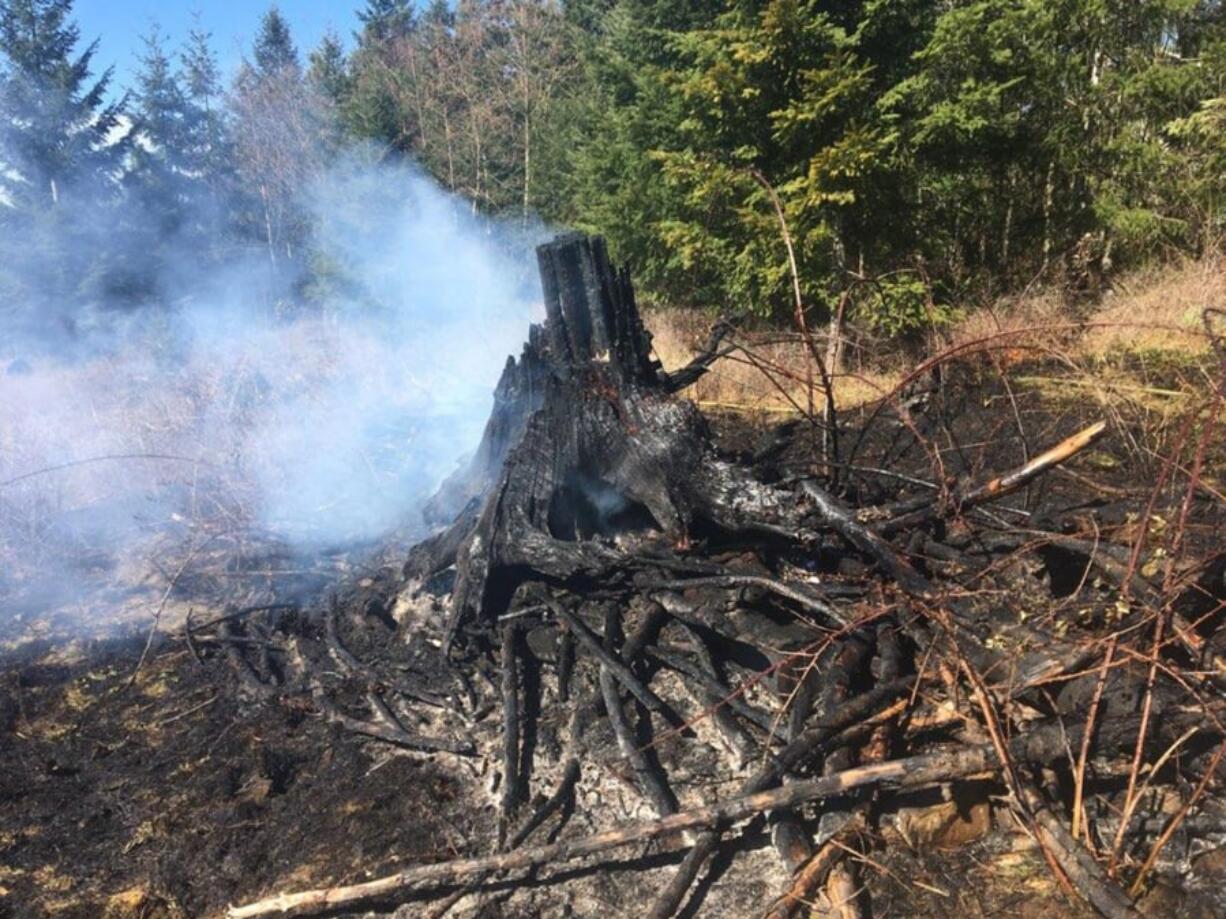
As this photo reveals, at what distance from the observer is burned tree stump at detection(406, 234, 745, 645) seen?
14.3 ft

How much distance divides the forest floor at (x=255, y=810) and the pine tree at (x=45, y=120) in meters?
11.1

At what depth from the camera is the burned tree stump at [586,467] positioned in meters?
4.36

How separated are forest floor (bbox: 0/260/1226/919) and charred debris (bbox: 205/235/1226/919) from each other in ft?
0.26

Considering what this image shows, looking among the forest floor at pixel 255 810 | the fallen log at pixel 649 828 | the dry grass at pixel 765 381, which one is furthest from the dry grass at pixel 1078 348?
the fallen log at pixel 649 828

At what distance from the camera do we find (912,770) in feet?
8.89

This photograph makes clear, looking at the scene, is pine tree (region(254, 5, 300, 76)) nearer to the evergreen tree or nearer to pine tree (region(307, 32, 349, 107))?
pine tree (region(307, 32, 349, 107))

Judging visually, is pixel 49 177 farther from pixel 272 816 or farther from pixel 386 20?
pixel 386 20

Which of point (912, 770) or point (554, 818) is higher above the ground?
point (912, 770)

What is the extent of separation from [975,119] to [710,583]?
8.40m

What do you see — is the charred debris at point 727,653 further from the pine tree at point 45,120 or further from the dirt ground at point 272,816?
the pine tree at point 45,120

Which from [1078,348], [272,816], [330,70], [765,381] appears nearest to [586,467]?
[272,816]

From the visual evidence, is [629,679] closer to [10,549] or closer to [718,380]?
[10,549]

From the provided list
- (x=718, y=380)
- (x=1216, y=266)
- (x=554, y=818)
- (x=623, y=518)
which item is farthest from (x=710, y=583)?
(x=1216, y=266)

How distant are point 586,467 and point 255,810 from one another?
2.41 metres
